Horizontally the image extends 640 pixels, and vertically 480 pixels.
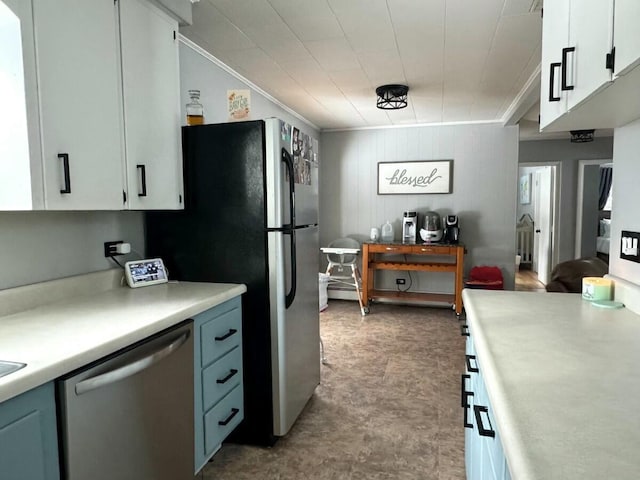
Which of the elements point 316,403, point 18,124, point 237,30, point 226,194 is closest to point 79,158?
point 18,124

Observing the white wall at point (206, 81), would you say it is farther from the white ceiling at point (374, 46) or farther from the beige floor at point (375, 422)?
the beige floor at point (375, 422)

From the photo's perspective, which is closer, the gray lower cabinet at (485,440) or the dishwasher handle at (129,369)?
the gray lower cabinet at (485,440)

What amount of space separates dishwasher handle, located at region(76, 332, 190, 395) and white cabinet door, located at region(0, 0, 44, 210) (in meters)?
0.59

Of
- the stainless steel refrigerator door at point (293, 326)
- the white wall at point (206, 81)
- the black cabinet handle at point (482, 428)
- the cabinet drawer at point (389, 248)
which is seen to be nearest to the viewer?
the black cabinet handle at point (482, 428)

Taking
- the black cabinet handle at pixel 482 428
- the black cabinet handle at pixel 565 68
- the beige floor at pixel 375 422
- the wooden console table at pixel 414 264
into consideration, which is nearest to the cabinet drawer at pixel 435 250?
the wooden console table at pixel 414 264

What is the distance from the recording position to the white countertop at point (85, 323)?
3.42 ft

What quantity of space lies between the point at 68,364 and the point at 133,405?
312 millimetres

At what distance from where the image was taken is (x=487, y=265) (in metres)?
4.94

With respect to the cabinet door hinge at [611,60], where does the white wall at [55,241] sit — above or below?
below

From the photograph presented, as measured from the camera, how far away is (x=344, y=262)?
4977 mm

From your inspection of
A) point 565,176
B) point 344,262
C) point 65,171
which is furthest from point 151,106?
point 565,176

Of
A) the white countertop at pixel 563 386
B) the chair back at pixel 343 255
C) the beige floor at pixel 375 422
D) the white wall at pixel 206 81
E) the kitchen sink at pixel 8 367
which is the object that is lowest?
the beige floor at pixel 375 422

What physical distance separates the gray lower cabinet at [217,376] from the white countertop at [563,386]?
3.43 feet

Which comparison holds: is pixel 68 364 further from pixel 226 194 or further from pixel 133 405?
pixel 226 194
